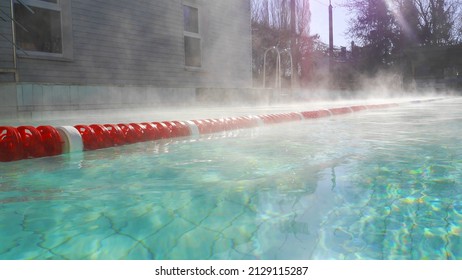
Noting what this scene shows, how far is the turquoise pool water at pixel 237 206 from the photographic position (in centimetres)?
153

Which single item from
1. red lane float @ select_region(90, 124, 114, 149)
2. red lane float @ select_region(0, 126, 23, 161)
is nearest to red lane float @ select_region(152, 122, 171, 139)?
red lane float @ select_region(90, 124, 114, 149)

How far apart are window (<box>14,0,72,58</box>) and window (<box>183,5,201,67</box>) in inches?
162

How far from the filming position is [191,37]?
1302 centimetres

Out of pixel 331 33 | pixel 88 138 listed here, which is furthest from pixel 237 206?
pixel 331 33

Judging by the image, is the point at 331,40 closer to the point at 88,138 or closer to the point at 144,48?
the point at 144,48

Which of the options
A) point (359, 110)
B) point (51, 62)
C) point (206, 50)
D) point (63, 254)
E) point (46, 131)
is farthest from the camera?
point (206, 50)

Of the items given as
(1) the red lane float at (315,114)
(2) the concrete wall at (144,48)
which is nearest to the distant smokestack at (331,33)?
(2) the concrete wall at (144,48)

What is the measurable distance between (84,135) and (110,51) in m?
6.36

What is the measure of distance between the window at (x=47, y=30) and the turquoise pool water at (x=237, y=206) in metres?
6.33

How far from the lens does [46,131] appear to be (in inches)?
161

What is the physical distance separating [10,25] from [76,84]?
1655 millimetres

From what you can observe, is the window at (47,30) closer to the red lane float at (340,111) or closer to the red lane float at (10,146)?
the red lane float at (10,146)

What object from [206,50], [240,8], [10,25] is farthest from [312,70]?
[10,25]

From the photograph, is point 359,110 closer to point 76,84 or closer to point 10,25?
point 76,84
